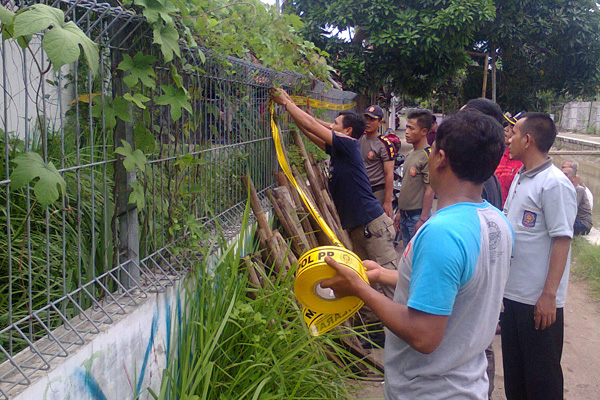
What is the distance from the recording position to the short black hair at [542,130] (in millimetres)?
3346

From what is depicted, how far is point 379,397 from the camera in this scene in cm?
377

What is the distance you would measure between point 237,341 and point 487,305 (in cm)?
162

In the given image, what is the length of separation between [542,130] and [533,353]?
130 cm

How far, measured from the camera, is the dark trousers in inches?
123

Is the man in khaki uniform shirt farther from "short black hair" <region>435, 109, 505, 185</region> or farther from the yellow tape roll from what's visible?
"short black hair" <region>435, 109, 505, 185</region>

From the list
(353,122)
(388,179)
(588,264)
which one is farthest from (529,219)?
(588,264)

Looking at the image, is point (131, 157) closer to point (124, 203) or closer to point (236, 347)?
Answer: point (124, 203)

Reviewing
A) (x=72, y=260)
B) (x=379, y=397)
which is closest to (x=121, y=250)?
(x=72, y=260)

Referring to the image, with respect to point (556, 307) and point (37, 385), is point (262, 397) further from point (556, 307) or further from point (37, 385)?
point (556, 307)

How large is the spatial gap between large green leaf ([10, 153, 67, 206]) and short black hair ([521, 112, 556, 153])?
2.71 meters

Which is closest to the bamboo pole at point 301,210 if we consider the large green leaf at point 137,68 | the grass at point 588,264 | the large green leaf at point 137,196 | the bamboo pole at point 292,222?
the bamboo pole at point 292,222

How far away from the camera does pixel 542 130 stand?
3346mm

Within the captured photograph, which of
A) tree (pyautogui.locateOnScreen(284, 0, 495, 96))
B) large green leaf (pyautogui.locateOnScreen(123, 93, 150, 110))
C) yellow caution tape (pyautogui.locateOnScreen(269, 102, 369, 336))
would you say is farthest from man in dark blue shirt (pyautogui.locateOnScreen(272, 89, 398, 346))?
tree (pyautogui.locateOnScreen(284, 0, 495, 96))

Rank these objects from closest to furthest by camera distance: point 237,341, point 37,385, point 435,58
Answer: point 37,385, point 237,341, point 435,58
